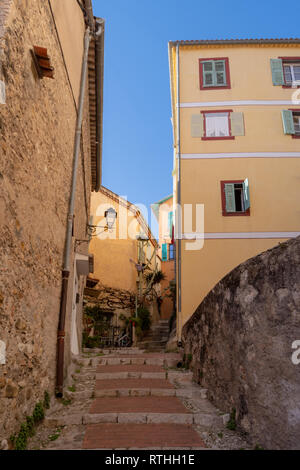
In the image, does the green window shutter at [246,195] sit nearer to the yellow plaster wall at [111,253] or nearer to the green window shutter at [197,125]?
the green window shutter at [197,125]

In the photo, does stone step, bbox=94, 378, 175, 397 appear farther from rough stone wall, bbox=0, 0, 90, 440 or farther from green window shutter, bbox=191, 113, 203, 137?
green window shutter, bbox=191, 113, 203, 137

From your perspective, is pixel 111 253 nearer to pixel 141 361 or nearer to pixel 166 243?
pixel 166 243

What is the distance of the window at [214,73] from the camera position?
12383 millimetres

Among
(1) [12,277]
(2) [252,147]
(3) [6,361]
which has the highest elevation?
(2) [252,147]

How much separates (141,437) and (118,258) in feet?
42.0

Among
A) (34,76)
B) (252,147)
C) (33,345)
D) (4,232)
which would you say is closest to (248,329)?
(33,345)

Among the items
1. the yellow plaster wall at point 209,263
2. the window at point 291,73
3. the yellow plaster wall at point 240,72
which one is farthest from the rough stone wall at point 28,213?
the window at point 291,73

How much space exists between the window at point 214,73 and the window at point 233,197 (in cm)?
358

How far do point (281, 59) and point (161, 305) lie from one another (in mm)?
13860

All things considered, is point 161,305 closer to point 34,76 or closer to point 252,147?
point 252,147

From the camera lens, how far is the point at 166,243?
2356cm

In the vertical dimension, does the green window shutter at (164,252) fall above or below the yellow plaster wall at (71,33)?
below

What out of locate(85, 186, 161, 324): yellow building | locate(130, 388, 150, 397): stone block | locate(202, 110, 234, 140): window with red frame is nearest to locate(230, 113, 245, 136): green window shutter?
locate(202, 110, 234, 140): window with red frame

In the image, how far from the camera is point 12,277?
371 cm
